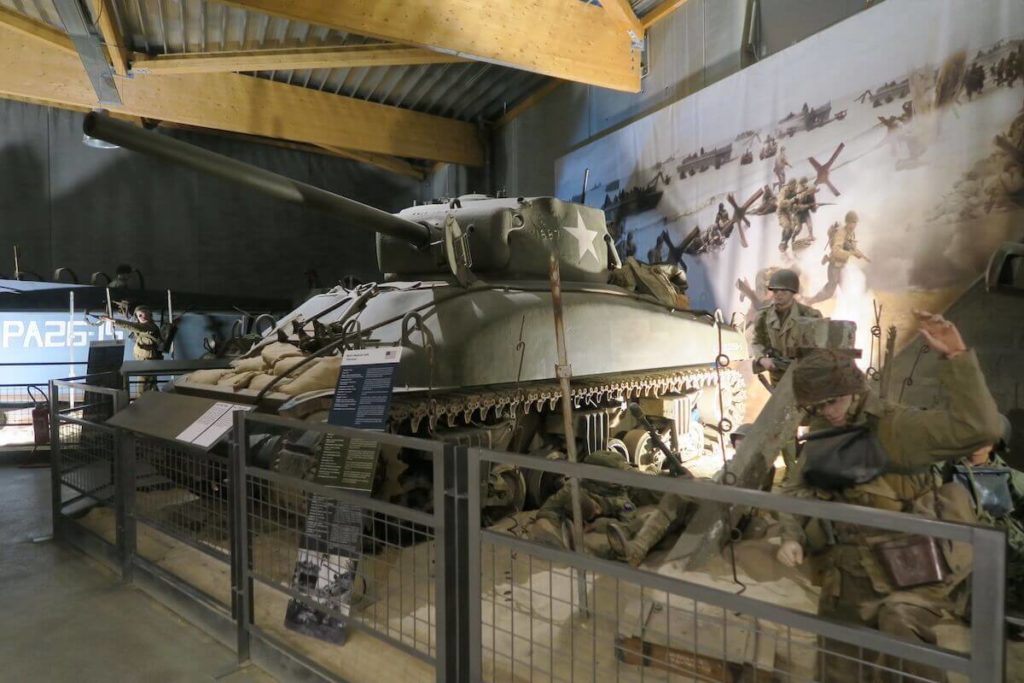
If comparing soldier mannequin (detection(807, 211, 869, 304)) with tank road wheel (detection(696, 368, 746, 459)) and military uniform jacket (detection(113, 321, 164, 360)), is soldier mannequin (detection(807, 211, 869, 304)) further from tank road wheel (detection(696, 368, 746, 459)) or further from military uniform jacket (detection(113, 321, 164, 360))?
military uniform jacket (detection(113, 321, 164, 360))

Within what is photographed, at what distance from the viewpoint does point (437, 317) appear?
4789 mm

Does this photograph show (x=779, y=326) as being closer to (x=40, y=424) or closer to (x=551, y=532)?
(x=551, y=532)

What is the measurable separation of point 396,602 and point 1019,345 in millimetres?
5323

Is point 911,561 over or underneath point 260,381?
underneath

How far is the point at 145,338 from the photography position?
10578 millimetres

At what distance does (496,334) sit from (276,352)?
1756 millimetres

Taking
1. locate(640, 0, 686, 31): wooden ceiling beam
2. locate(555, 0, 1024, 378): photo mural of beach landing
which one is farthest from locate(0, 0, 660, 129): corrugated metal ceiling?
locate(555, 0, 1024, 378): photo mural of beach landing

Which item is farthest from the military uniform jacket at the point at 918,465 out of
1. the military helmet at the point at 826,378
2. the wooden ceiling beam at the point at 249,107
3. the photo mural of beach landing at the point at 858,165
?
the wooden ceiling beam at the point at 249,107

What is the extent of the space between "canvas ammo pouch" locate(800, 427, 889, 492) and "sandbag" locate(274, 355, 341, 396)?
2.81 m

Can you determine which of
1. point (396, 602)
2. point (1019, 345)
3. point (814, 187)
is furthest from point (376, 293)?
point (1019, 345)

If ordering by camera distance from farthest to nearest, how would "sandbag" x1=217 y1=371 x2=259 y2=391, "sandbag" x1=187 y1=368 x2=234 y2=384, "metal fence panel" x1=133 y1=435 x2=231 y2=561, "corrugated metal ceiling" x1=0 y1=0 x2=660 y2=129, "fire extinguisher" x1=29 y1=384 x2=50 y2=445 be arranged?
"corrugated metal ceiling" x1=0 y1=0 x2=660 y2=129 < "fire extinguisher" x1=29 y1=384 x2=50 y2=445 < "sandbag" x1=187 y1=368 x2=234 y2=384 < "sandbag" x1=217 y1=371 x2=259 y2=391 < "metal fence panel" x1=133 y1=435 x2=231 y2=561

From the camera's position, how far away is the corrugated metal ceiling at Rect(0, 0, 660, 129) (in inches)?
357

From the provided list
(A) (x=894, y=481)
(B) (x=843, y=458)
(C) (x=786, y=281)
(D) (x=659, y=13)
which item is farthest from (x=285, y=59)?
(A) (x=894, y=481)

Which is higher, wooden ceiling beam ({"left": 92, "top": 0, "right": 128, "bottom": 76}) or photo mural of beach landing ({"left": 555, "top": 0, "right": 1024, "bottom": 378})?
wooden ceiling beam ({"left": 92, "top": 0, "right": 128, "bottom": 76})
